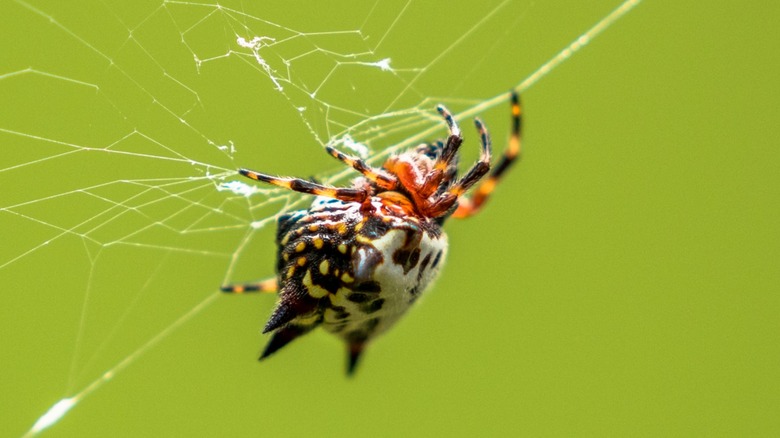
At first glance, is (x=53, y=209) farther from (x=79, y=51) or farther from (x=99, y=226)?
(x=79, y=51)

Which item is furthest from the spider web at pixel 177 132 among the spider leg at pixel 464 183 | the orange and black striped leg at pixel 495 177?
the spider leg at pixel 464 183

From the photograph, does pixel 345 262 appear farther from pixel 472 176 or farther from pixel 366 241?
pixel 472 176

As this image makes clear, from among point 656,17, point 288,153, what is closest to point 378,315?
point 288,153

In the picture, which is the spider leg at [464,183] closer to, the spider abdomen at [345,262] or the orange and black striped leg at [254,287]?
the spider abdomen at [345,262]

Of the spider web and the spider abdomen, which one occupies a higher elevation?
the spider web

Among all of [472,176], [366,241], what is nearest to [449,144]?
[472,176]

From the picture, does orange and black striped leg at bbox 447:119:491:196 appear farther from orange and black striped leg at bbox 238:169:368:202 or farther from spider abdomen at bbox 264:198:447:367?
orange and black striped leg at bbox 238:169:368:202

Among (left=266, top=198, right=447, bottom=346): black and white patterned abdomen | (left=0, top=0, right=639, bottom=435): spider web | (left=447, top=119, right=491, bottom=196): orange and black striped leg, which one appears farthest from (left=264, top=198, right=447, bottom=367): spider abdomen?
(left=0, top=0, right=639, bottom=435): spider web
